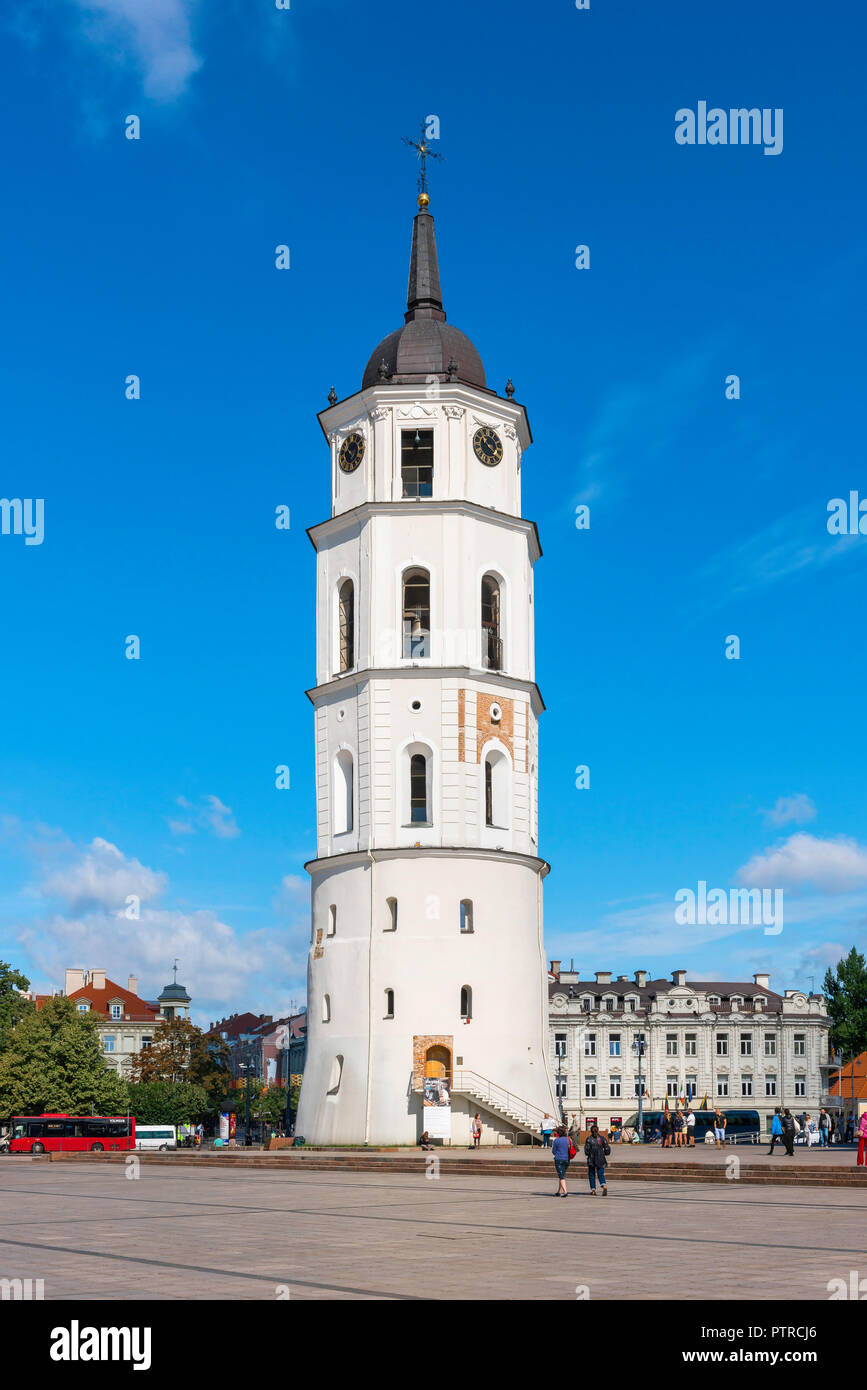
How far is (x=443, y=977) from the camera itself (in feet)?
154

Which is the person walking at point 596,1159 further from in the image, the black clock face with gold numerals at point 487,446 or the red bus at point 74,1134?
the red bus at point 74,1134

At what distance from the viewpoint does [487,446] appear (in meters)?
53.0

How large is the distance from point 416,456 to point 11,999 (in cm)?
6266

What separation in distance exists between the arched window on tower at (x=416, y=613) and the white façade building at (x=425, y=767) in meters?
0.07

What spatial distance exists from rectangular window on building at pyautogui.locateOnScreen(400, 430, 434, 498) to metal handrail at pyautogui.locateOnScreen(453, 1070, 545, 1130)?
20635 mm

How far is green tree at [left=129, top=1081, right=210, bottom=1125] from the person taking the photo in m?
96.9

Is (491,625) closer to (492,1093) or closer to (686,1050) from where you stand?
(492,1093)

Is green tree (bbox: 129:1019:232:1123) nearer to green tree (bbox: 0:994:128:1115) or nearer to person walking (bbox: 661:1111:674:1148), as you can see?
green tree (bbox: 0:994:128:1115)

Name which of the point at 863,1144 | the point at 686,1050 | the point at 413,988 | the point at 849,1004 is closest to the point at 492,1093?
the point at 413,988

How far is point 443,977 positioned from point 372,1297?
34.3m
